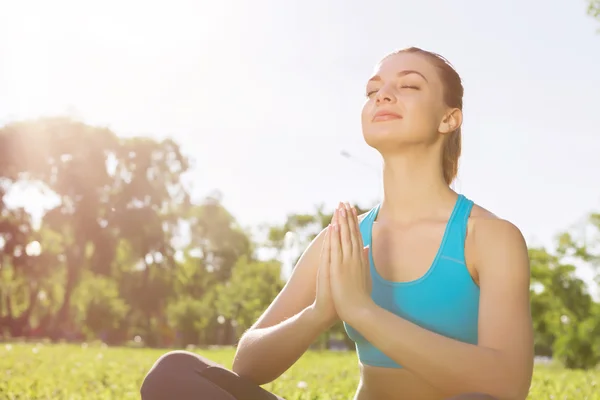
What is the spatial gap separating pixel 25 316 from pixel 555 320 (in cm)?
3206

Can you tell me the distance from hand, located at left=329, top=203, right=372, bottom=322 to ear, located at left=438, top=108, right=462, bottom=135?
2.22 ft

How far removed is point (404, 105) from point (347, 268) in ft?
2.72

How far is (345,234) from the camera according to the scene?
2.99m

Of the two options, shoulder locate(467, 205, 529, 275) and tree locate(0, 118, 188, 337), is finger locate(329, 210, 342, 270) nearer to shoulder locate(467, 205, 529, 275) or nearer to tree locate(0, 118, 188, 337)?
shoulder locate(467, 205, 529, 275)

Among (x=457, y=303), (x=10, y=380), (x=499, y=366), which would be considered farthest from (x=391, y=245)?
(x=10, y=380)

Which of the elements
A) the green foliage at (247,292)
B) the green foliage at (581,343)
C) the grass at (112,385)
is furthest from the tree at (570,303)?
the grass at (112,385)

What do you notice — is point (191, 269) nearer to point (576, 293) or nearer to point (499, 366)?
point (576, 293)

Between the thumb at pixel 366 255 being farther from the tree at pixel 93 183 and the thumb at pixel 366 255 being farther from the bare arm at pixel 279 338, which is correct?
the tree at pixel 93 183

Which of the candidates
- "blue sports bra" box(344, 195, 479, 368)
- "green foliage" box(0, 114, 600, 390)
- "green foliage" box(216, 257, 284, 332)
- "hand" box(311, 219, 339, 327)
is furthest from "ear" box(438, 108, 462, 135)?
"green foliage" box(216, 257, 284, 332)

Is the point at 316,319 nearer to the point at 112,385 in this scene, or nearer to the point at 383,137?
the point at 383,137

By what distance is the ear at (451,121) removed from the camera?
11.2 feet

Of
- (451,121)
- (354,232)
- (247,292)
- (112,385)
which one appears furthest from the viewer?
(247,292)

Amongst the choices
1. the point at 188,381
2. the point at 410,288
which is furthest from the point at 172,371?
the point at 410,288

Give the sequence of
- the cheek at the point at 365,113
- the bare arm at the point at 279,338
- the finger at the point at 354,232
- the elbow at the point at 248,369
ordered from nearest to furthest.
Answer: the finger at the point at 354,232 < the bare arm at the point at 279,338 < the elbow at the point at 248,369 < the cheek at the point at 365,113
